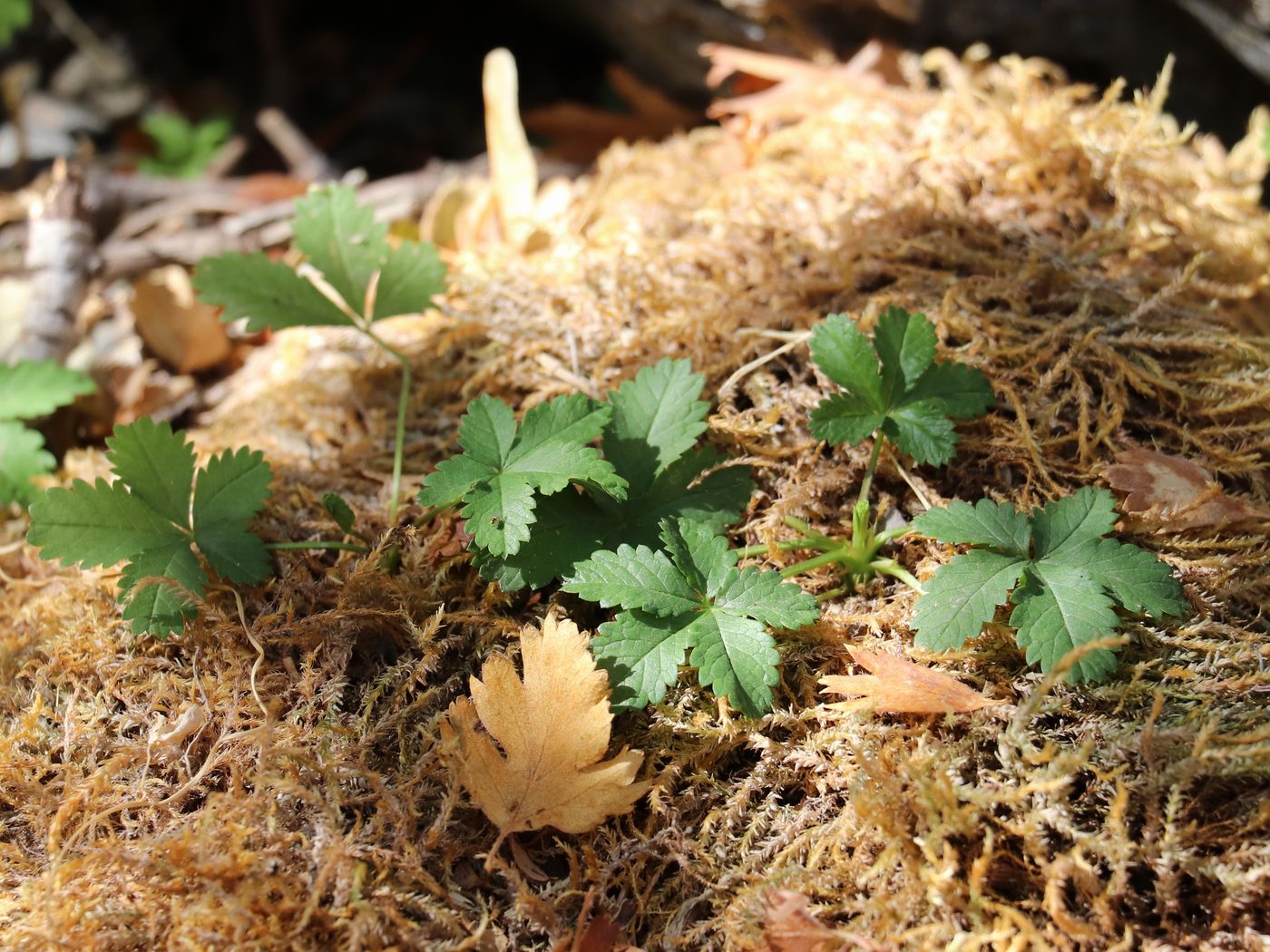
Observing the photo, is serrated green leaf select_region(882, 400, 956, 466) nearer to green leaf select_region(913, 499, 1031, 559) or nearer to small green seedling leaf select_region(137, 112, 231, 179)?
green leaf select_region(913, 499, 1031, 559)

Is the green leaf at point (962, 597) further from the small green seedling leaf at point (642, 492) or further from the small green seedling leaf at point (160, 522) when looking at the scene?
the small green seedling leaf at point (160, 522)

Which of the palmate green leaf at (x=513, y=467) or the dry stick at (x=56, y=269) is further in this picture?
the dry stick at (x=56, y=269)

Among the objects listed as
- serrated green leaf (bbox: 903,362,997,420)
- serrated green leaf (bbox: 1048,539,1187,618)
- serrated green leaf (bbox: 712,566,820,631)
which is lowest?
serrated green leaf (bbox: 712,566,820,631)

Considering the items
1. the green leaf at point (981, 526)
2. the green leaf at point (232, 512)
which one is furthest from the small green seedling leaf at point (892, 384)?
the green leaf at point (232, 512)

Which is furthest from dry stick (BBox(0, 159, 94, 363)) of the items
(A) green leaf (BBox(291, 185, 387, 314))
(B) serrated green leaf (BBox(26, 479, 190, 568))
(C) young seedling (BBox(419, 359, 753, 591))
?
(C) young seedling (BBox(419, 359, 753, 591))

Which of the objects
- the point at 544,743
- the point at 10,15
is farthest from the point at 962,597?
the point at 10,15

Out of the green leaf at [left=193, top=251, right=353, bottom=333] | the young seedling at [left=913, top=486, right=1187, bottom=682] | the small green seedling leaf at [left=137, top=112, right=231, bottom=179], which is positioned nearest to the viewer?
the young seedling at [left=913, top=486, right=1187, bottom=682]
